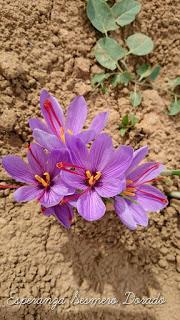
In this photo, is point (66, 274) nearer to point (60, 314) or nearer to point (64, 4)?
point (60, 314)

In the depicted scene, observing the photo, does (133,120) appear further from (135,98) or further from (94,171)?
(94,171)

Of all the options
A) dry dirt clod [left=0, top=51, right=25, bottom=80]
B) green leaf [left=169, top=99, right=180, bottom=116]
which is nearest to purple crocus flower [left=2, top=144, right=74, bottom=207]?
dry dirt clod [left=0, top=51, right=25, bottom=80]

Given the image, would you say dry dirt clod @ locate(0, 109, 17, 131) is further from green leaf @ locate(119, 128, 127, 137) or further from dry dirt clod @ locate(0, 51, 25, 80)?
green leaf @ locate(119, 128, 127, 137)

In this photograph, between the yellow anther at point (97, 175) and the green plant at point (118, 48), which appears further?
the green plant at point (118, 48)

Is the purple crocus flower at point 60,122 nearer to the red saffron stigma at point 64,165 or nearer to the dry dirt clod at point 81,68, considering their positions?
the red saffron stigma at point 64,165

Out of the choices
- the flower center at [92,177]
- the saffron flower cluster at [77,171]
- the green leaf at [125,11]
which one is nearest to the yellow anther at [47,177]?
the saffron flower cluster at [77,171]

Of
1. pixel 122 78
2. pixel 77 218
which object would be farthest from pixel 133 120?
pixel 77 218
